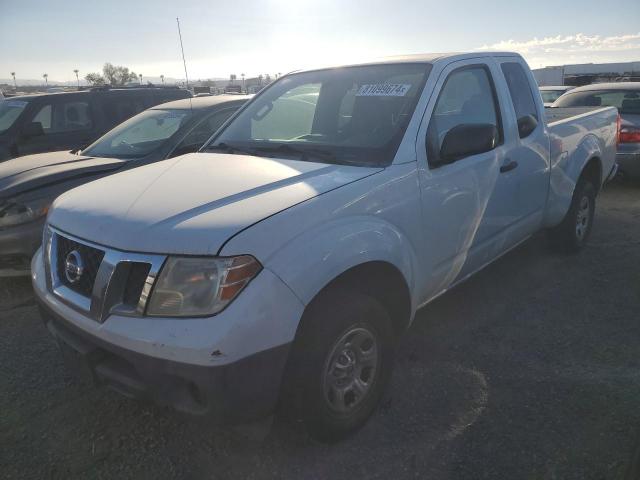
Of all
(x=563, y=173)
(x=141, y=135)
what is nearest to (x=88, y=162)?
(x=141, y=135)

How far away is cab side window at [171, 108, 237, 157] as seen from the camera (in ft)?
15.9

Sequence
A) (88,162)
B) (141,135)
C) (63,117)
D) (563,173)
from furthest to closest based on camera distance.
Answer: (63,117)
(141,135)
(88,162)
(563,173)

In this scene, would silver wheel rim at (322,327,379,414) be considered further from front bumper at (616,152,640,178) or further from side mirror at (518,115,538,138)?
front bumper at (616,152,640,178)

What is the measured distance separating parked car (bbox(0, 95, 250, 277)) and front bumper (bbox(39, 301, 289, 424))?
7.77ft

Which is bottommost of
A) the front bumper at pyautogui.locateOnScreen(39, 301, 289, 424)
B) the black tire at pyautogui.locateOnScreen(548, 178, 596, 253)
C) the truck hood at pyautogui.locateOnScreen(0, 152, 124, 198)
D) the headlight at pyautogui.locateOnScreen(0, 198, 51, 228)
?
the black tire at pyautogui.locateOnScreen(548, 178, 596, 253)

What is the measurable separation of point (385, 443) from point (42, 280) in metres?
1.90

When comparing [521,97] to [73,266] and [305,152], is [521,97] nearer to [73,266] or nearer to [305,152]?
[305,152]

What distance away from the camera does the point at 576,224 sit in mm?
4660

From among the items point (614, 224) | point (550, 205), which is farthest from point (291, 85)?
point (614, 224)

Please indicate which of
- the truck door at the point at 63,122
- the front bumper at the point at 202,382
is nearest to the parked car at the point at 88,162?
the truck door at the point at 63,122

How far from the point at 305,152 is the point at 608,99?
7245 millimetres

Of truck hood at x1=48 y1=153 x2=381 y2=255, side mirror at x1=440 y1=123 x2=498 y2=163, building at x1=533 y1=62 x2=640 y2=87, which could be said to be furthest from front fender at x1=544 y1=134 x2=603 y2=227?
building at x1=533 y1=62 x2=640 y2=87

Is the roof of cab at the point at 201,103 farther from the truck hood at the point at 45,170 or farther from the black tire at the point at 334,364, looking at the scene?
the black tire at the point at 334,364

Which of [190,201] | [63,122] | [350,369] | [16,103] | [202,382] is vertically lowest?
[350,369]
